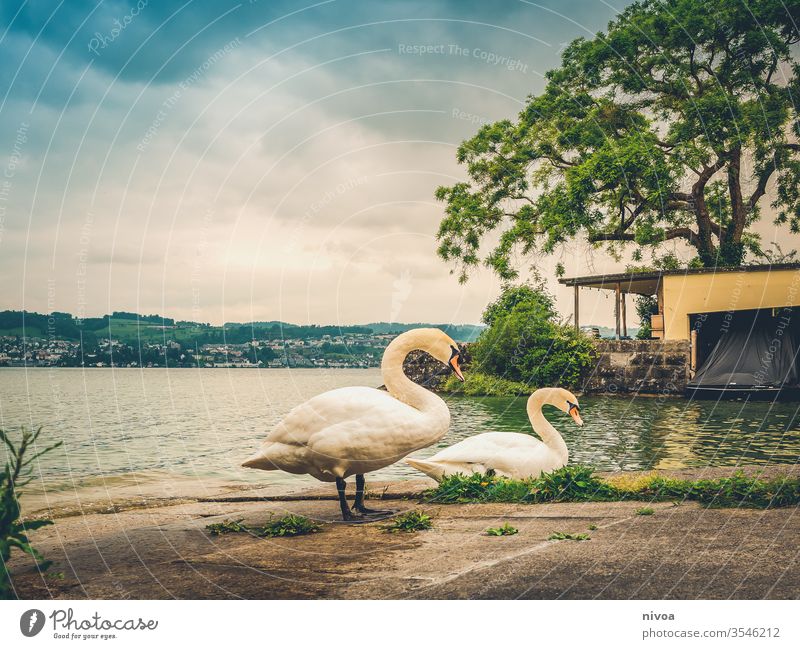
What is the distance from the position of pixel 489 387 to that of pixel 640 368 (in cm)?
570

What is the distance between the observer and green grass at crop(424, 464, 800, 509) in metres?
5.99

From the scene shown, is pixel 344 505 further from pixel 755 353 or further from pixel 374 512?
pixel 755 353

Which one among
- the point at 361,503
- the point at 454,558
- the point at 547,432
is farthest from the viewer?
the point at 547,432

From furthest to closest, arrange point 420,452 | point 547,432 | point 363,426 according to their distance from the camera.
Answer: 1. point 420,452
2. point 547,432
3. point 363,426

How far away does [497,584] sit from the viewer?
153 inches

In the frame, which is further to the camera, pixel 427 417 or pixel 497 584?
pixel 427 417

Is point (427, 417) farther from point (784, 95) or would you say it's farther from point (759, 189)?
point (759, 189)

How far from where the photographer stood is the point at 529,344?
24.3 metres

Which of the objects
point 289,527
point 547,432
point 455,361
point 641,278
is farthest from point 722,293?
point 289,527

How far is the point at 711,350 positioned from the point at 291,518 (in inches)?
883

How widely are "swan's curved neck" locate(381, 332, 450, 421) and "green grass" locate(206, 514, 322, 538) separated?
1.31m

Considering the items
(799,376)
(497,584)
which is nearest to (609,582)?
(497,584)

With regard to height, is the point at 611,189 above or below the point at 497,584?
above

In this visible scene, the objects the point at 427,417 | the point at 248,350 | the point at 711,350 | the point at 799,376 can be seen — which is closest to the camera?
the point at 427,417
